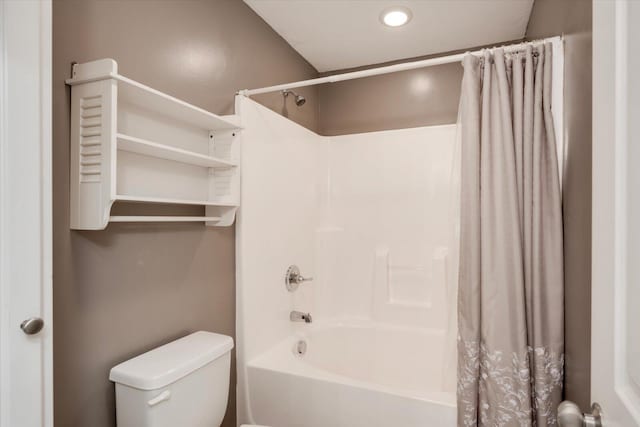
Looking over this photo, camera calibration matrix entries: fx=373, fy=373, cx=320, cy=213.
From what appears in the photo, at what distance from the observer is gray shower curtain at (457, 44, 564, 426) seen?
1.37m

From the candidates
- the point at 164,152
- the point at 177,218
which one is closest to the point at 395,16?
the point at 164,152

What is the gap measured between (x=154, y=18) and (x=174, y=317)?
1215 mm

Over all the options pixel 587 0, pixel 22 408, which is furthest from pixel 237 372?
pixel 587 0

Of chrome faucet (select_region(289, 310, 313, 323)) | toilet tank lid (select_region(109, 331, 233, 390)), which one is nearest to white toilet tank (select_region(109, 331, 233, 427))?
toilet tank lid (select_region(109, 331, 233, 390))

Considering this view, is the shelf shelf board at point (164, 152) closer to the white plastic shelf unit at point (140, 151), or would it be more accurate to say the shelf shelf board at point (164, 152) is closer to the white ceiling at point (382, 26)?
the white plastic shelf unit at point (140, 151)

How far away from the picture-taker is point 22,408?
97 centimetres

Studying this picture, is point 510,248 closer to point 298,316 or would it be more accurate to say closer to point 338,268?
point 298,316

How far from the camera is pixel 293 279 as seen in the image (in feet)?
7.89

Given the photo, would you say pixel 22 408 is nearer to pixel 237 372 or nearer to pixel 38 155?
pixel 38 155

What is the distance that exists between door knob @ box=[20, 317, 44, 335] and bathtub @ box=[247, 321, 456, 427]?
110 cm

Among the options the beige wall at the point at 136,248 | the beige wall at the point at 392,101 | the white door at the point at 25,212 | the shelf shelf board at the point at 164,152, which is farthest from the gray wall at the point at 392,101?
the white door at the point at 25,212

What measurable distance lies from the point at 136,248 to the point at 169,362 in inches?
16.9

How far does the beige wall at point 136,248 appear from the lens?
1.15 m

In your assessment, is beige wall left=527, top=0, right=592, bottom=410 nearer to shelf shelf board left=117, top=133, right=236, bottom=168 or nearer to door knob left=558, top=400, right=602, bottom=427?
door knob left=558, top=400, right=602, bottom=427
